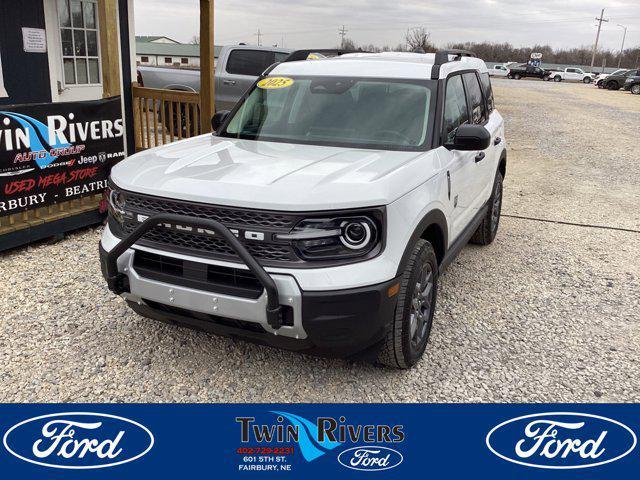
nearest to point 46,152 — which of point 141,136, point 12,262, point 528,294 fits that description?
point 12,262

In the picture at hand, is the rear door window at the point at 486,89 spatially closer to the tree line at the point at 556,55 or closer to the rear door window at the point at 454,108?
the rear door window at the point at 454,108

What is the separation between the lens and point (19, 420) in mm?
2807

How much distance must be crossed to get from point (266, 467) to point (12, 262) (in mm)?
3379

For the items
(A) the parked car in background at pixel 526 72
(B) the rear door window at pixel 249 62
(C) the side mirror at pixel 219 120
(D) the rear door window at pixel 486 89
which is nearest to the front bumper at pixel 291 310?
(C) the side mirror at pixel 219 120

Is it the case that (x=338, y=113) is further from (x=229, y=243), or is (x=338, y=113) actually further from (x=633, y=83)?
(x=633, y=83)

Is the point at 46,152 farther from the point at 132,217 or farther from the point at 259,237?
the point at 259,237

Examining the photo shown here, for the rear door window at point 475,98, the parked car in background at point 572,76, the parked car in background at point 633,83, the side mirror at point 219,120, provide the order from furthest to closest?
the parked car in background at point 572,76 < the parked car in background at point 633,83 < the rear door window at point 475,98 < the side mirror at point 219,120

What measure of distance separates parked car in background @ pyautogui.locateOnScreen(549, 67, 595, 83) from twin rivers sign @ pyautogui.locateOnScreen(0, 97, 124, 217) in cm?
5444

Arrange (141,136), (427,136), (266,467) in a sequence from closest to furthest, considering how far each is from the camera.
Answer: (266,467) < (427,136) < (141,136)

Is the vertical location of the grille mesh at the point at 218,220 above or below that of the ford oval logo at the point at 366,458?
above

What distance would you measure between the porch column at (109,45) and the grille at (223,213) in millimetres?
3303

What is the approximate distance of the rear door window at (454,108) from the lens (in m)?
3.93

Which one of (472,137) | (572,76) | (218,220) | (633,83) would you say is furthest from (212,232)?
(572,76)

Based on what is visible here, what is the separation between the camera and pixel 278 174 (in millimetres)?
3025
